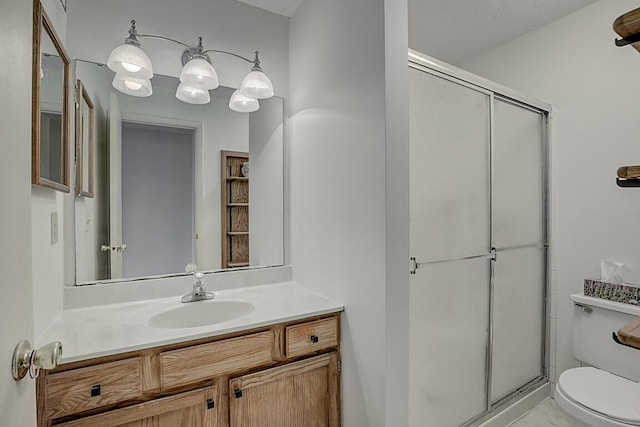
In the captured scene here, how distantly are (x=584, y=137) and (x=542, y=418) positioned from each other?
1781mm

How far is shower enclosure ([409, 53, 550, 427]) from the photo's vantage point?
1590 mm

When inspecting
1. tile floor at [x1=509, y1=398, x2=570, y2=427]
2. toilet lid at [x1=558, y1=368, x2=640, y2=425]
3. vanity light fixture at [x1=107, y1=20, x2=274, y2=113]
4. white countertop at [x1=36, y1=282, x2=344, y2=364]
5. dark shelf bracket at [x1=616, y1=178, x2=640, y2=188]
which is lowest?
tile floor at [x1=509, y1=398, x2=570, y2=427]

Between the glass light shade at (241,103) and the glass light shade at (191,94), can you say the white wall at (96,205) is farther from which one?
the glass light shade at (241,103)

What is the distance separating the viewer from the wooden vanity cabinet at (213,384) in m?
1.04

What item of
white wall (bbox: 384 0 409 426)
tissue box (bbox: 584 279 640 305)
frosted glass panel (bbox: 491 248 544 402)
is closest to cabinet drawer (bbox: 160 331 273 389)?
white wall (bbox: 384 0 409 426)

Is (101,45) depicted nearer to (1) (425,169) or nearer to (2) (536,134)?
(1) (425,169)

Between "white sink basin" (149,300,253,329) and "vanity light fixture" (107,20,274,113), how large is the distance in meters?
1.05

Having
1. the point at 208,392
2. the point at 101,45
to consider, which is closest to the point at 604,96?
the point at 208,392

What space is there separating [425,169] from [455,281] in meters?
0.62

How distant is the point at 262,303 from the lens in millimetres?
1588

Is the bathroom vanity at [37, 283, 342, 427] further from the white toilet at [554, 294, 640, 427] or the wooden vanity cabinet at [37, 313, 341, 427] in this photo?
the white toilet at [554, 294, 640, 427]

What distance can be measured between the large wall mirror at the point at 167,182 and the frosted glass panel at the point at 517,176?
1.30 meters

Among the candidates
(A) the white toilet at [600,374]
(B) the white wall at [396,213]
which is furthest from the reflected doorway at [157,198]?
(A) the white toilet at [600,374]

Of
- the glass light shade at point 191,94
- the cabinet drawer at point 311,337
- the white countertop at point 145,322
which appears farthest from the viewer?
the glass light shade at point 191,94
